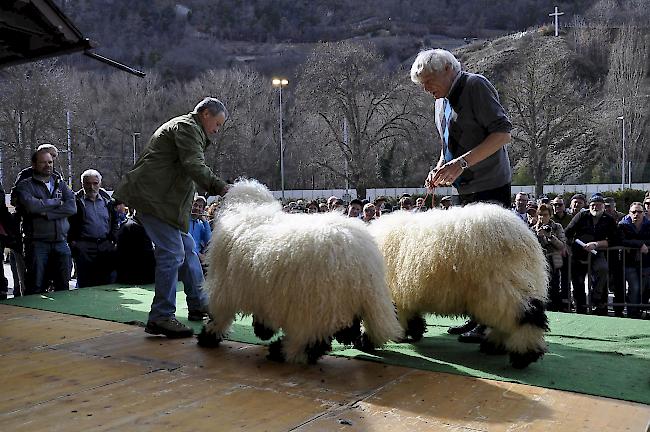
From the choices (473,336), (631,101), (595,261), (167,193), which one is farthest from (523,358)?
(631,101)

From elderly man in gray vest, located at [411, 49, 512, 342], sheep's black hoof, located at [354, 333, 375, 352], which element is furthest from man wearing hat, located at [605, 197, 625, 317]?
sheep's black hoof, located at [354, 333, 375, 352]

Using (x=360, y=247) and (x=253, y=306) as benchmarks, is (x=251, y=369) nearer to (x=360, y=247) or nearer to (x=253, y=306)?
(x=253, y=306)

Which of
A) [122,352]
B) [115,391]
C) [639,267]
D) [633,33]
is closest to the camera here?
[115,391]

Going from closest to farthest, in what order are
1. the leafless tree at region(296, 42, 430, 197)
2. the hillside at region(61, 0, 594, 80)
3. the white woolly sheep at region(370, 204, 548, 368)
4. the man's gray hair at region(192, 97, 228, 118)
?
the white woolly sheep at region(370, 204, 548, 368) < the man's gray hair at region(192, 97, 228, 118) < the leafless tree at region(296, 42, 430, 197) < the hillside at region(61, 0, 594, 80)

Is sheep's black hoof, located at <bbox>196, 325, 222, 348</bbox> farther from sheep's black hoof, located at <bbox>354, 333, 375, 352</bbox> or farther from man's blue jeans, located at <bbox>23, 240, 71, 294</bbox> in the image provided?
man's blue jeans, located at <bbox>23, 240, 71, 294</bbox>

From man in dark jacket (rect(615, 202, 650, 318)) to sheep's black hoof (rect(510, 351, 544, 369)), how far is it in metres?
5.10

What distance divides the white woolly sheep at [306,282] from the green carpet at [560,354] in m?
0.45

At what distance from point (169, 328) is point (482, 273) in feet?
8.63

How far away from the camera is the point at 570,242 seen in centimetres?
874

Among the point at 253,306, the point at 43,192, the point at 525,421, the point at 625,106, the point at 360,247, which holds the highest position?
the point at 625,106

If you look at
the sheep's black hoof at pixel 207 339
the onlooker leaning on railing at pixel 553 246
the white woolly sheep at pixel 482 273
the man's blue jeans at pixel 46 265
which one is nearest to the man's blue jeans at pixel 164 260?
the sheep's black hoof at pixel 207 339

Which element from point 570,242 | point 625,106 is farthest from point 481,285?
point 625,106

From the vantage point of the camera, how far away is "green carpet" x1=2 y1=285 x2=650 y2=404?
3721mm

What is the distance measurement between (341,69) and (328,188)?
38.5 feet
